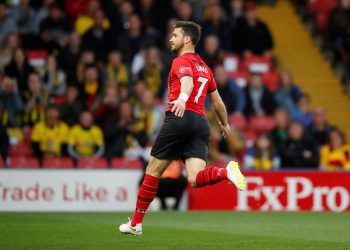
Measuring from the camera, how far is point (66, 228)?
11.3m

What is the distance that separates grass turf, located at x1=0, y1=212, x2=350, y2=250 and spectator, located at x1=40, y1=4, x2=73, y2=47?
5.93 meters

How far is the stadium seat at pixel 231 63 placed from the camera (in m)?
20.5

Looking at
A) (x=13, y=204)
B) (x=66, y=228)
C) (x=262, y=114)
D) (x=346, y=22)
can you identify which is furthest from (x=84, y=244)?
(x=346, y=22)

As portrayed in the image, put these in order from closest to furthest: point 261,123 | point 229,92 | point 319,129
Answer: point 319,129 < point 229,92 < point 261,123

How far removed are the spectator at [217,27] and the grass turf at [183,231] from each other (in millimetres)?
6434

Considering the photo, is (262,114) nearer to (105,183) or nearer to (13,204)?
(105,183)

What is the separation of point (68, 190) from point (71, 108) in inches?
79.8

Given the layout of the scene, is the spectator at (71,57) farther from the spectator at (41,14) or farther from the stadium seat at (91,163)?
the stadium seat at (91,163)

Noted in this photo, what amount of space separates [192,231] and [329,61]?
41.5ft

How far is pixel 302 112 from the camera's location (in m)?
19.6

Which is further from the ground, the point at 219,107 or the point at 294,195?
the point at 219,107

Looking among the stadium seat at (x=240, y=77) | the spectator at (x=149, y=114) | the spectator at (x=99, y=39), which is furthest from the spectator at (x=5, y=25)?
the stadium seat at (x=240, y=77)

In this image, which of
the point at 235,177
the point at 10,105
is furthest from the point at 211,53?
the point at 235,177

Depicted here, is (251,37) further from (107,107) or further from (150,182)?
(150,182)
